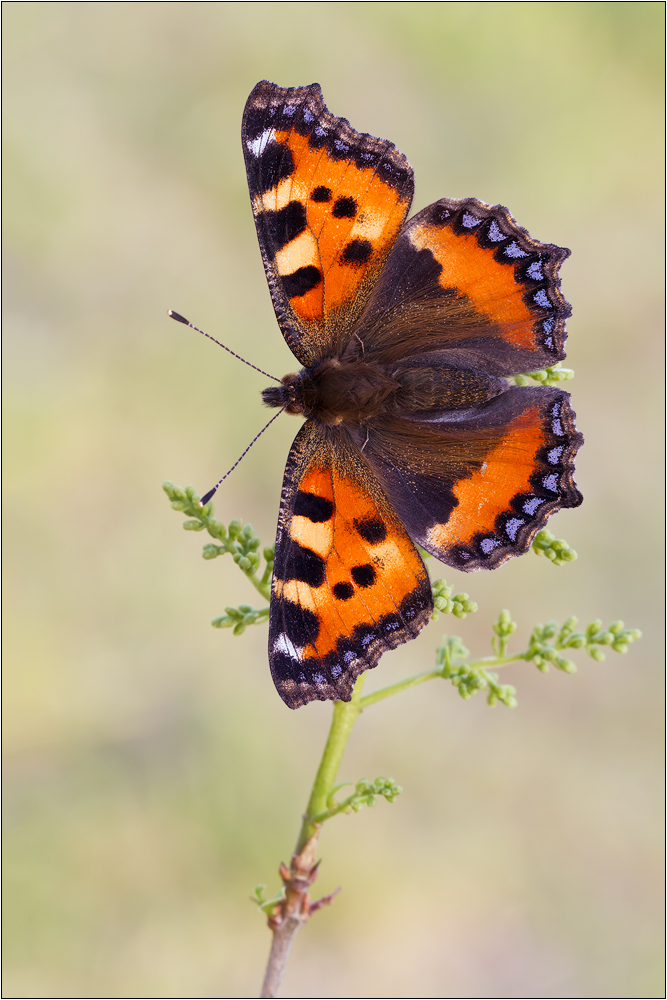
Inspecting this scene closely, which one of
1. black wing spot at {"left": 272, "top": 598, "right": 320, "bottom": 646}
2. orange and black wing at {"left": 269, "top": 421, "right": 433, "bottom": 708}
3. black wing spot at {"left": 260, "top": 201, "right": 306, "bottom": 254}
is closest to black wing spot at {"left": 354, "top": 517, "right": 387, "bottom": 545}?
orange and black wing at {"left": 269, "top": 421, "right": 433, "bottom": 708}

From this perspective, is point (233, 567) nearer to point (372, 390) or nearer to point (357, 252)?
point (372, 390)

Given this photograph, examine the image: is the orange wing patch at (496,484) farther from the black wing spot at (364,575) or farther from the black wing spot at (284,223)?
the black wing spot at (284,223)

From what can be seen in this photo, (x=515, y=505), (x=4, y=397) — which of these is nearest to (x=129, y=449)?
(x=4, y=397)

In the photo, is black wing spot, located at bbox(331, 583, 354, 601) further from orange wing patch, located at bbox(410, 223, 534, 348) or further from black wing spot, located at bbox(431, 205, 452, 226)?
black wing spot, located at bbox(431, 205, 452, 226)

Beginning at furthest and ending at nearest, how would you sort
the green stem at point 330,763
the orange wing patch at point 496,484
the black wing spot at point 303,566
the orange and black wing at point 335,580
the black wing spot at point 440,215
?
the black wing spot at point 440,215 < the orange wing patch at point 496,484 < the black wing spot at point 303,566 < the orange and black wing at point 335,580 < the green stem at point 330,763

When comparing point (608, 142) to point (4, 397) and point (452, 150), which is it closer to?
point (452, 150)

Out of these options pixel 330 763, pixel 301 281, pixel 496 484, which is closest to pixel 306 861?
pixel 330 763

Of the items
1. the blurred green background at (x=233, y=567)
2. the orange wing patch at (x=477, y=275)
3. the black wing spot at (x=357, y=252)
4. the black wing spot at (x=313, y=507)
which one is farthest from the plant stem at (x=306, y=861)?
the blurred green background at (x=233, y=567)

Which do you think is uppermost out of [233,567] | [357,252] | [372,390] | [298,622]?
[233,567]
